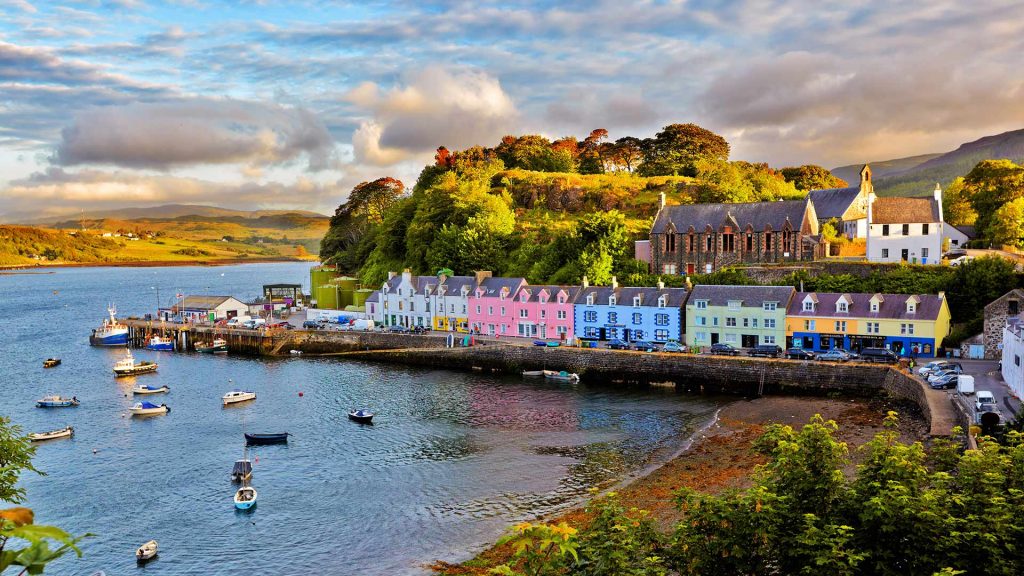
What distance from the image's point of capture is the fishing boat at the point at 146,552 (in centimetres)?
2678

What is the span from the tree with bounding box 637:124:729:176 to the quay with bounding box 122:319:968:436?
66.0 m

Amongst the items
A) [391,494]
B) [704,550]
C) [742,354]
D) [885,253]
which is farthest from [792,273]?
[704,550]

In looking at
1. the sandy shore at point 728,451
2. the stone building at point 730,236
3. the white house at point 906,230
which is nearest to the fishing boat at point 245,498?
the sandy shore at point 728,451

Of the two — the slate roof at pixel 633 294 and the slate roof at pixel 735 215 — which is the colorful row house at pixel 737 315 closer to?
the slate roof at pixel 633 294

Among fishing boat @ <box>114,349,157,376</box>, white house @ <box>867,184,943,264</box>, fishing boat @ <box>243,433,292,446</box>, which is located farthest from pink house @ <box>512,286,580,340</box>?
fishing boat @ <box>114,349,157,376</box>

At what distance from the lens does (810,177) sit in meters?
125

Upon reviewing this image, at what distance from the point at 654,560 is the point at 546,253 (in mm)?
70377

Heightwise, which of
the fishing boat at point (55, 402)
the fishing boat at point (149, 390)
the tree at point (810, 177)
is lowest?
the fishing boat at point (55, 402)

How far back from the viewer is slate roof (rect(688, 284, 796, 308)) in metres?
58.2

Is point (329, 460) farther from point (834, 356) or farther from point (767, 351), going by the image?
point (834, 356)

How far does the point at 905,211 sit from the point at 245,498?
64.6 metres

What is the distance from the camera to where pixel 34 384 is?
60656mm

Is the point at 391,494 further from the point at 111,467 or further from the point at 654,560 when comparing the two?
the point at 654,560

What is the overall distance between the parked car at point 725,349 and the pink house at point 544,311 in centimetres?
1483
